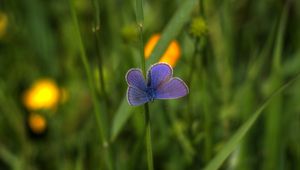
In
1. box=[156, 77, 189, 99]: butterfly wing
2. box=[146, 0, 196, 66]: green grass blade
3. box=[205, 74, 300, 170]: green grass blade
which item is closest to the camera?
box=[156, 77, 189, 99]: butterfly wing

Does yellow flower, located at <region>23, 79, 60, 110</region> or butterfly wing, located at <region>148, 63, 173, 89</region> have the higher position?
butterfly wing, located at <region>148, 63, 173, 89</region>

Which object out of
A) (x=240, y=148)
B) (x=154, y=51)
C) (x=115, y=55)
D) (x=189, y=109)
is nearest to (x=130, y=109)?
(x=154, y=51)

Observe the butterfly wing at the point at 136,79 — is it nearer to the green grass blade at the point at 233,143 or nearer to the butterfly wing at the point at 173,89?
the butterfly wing at the point at 173,89

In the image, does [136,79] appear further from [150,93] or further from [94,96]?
[94,96]

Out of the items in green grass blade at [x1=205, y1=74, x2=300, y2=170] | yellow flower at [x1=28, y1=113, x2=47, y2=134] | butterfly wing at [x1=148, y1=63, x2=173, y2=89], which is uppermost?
butterfly wing at [x1=148, y1=63, x2=173, y2=89]

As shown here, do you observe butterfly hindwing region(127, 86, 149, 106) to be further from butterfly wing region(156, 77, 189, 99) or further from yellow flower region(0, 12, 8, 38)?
yellow flower region(0, 12, 8, 38)

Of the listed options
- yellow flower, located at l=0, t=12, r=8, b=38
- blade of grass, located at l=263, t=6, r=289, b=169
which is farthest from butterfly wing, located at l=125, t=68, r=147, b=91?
yellow flower, located at l=0, t=12, r=8, b=38

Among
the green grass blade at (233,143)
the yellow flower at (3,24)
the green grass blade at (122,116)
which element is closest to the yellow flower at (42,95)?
the yellow flower at (3,24)

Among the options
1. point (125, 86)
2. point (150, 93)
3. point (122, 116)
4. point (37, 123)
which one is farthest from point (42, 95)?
point (150, 93)
